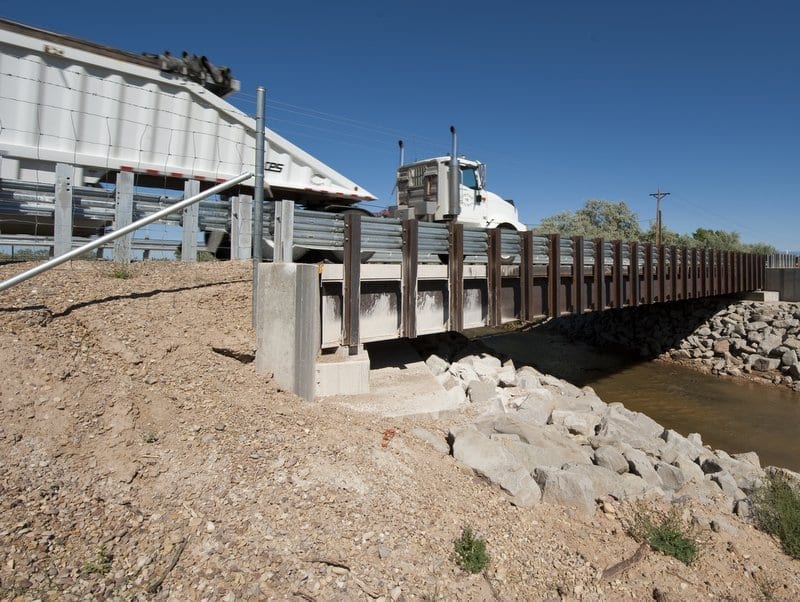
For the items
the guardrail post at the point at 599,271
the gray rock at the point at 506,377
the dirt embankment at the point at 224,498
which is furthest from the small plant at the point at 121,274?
the guardrail post at the point at 599,271

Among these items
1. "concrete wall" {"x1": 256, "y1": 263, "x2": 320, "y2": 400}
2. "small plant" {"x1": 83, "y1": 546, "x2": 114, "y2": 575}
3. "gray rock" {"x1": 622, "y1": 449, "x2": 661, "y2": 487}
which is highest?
"concrete wall" {"x1": 256, "y1": 263, "x2": 320, "y2": 400}

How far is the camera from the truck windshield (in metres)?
13.8

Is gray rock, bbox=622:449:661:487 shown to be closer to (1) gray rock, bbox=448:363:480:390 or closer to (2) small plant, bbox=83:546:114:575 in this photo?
(1) gray rock, bbox=448:363:480:390

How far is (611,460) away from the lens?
23.0 ft

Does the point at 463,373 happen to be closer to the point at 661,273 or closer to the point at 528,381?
the point at 528,381

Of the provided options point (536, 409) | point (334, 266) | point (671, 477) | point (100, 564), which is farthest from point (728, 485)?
point (100, 564)

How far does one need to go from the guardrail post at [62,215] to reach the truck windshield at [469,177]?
935cm

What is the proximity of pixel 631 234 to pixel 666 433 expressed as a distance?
132 ft

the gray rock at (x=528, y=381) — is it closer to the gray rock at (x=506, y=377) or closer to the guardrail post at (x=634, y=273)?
the gray rock at (x=506, y=377)

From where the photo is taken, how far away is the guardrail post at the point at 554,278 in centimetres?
1124

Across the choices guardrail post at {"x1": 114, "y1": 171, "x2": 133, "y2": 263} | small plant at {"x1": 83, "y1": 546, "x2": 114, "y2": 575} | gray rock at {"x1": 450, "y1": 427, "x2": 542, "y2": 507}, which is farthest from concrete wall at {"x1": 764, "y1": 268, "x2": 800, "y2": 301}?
small plant at {"x1": 83, "y1": 546, "x2": 114, "y2": 575}

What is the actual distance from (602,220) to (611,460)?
4333 centimetres

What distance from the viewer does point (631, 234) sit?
45375 millimetres

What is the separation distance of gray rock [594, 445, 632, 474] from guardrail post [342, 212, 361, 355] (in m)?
3.89
